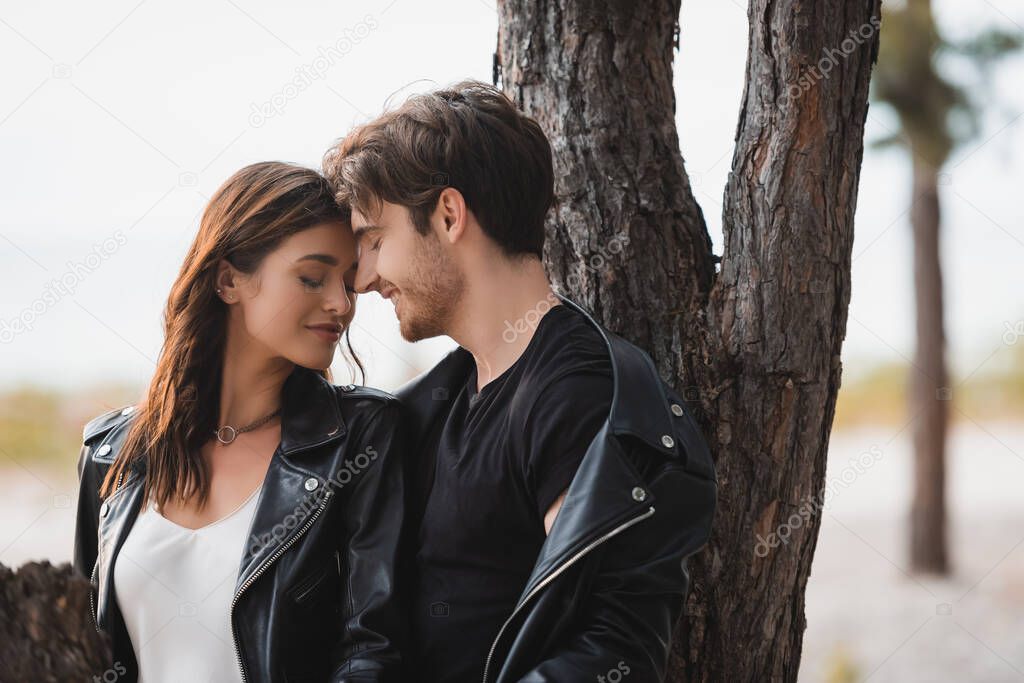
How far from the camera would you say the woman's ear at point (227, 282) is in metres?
2.16

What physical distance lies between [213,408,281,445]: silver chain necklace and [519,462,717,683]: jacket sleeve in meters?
0.89

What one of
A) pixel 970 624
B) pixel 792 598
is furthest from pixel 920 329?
pixel 792 598

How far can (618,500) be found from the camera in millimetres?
1654

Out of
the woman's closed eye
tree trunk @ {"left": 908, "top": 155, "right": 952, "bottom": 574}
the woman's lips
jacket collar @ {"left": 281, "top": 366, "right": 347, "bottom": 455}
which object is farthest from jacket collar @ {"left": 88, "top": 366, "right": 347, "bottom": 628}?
tree trunk @ {"left": 908, "top": 155, "right": 952, "bottom": 574}

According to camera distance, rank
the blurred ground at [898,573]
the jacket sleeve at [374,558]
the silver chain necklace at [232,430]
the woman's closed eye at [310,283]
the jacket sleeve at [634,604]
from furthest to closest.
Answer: the blurred ground at [898,573], the silver chain necklace at [232,430], the woman's closed eye at [310,283], the jacket sleeve at [374,558], the jacket sleeve at [634,604]

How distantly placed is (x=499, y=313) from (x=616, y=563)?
56 cm

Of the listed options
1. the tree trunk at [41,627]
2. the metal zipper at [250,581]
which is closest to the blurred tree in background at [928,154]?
the metal zipper at [250,581]

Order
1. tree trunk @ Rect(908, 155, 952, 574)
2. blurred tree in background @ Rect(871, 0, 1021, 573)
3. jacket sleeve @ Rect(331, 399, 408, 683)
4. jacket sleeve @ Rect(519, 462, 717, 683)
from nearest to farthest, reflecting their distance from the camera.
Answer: jacket sleeve @ Rect(519, 462, 717, 683)
jacket sleeve @ Rect(331, 399, 408, 683)
blurred tree in background @ Rect(871, 0, 1021, 573)
tree trunk @ Rect(908, 155, 952, 574)

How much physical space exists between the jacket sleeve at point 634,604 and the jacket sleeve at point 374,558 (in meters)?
0.33

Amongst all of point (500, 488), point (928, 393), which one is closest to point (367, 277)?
point (500, 488)

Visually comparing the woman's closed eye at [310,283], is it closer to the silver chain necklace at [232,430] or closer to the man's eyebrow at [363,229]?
the man's eyebrow at [363,229]

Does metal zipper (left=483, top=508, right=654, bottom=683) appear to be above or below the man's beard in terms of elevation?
below

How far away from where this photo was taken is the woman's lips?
2.13m

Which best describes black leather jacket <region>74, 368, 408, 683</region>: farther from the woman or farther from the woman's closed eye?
the woman's closed eye
